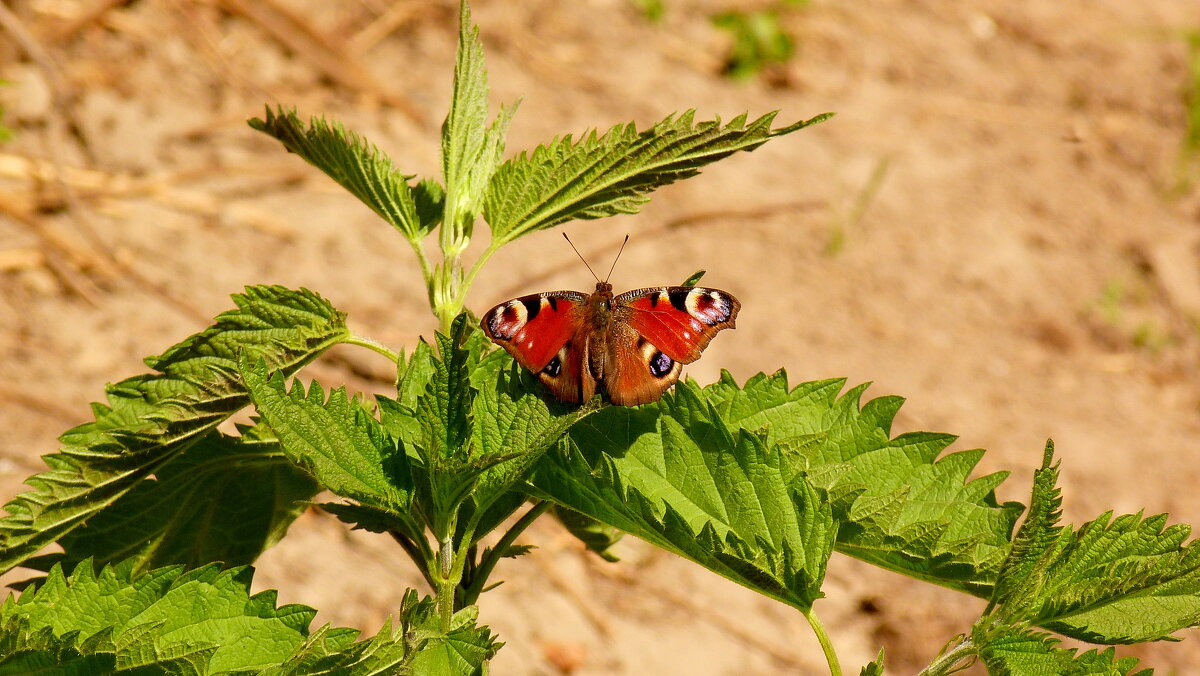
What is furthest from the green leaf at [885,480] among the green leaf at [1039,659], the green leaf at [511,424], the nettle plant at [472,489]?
the green leaf at [511,424]

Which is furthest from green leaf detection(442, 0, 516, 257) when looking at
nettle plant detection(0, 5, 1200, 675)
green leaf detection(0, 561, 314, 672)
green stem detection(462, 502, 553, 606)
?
green leaf detection(0, 561, 314, 672)

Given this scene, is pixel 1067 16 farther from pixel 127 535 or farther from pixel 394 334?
pixel 127 535

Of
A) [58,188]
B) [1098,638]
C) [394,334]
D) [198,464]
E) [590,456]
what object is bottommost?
[1098,638]

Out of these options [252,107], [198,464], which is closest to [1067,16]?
[252,107]

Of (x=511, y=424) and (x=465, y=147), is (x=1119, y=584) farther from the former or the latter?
(x=465, y=147)

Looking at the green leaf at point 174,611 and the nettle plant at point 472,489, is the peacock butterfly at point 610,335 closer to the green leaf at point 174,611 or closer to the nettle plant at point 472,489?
the nettle plant at point 472,489

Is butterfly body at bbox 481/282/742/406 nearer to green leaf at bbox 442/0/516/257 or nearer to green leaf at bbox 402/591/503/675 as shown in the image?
green leaf at bbox 442/0/516/257

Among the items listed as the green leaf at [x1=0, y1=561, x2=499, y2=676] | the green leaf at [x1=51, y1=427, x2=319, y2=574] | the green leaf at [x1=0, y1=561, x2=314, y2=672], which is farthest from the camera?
the green leaf at [x1=51, y1=427, x2=319, y2=574]
